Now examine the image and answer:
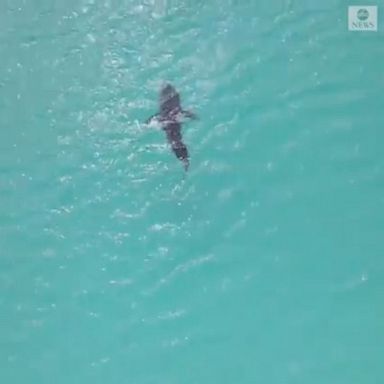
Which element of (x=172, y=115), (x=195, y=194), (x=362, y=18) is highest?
(x=362, y=18)

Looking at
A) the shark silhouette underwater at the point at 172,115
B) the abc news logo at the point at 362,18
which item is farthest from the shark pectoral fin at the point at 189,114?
the abc news logo at the point at 362,18

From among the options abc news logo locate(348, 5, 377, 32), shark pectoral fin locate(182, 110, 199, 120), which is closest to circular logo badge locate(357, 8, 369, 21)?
abc news logo locate(348, 5, 377, 32)

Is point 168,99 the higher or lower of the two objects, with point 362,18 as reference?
lower

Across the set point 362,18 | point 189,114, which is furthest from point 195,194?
point 362,18

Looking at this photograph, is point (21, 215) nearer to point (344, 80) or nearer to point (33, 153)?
point (33, 153)

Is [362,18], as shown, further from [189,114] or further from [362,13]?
[189,114]

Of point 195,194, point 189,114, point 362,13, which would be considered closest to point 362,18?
point 362,13

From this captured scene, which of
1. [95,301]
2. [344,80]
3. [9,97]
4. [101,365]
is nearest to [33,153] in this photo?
[9,97]
